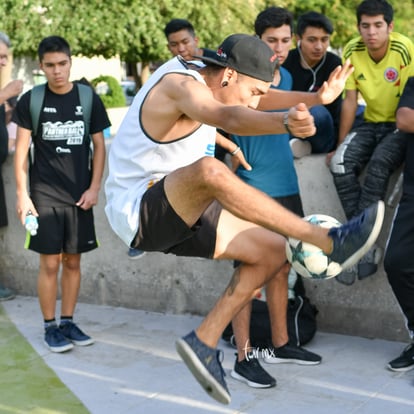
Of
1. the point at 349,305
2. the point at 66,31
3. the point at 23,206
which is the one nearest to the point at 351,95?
the point at 349,305

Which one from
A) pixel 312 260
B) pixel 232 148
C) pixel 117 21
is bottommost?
pixel 312 260

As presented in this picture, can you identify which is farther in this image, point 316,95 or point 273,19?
point 273,19

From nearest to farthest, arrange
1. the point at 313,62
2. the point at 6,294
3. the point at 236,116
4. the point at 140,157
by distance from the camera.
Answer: the point at 236,116
the point at 140,157
the point at 313,62
the point at 6,294

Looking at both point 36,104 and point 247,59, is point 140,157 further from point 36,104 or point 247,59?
point 36,104

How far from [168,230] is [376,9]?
2445 mm

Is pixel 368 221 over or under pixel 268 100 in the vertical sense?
under

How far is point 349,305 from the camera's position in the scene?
20.1ft

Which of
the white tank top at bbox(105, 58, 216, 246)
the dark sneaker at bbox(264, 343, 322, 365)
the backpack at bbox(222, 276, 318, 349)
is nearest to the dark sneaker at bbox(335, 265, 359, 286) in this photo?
the backpack at bbox(222, 276, 318, 349)

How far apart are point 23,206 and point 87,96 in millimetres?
957

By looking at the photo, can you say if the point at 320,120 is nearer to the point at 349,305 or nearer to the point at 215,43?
the point at 349,305

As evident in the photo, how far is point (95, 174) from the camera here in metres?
6.34

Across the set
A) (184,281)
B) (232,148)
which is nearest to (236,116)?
(232,148)

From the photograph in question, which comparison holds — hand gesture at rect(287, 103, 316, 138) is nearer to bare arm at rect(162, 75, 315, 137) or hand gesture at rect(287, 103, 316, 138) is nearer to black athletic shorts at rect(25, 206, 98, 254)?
bare arm at rect(162, 75, 315, 137)

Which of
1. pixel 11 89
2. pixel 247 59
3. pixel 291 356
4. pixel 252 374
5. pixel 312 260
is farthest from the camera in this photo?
pixel 11 89
